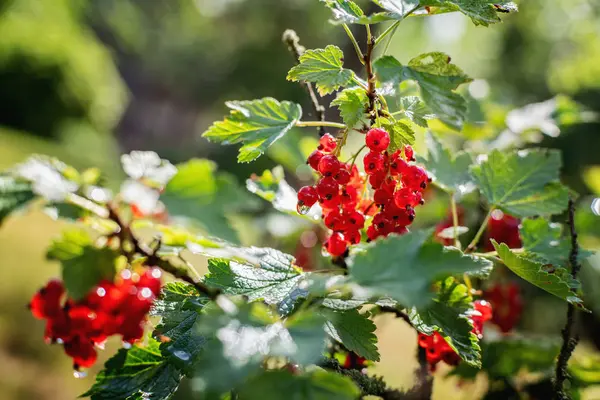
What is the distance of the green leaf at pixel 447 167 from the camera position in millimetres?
773

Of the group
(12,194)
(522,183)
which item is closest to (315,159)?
(522,183)

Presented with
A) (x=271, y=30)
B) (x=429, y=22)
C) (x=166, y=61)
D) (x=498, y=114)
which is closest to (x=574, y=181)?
(x=498, y=114)

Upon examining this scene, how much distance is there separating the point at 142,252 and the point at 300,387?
0.50 m

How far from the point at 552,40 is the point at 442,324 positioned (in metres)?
9.15

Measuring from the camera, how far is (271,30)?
43.3ft

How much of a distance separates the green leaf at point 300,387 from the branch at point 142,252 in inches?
10.0

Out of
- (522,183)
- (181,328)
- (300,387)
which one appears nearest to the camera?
(300,387)

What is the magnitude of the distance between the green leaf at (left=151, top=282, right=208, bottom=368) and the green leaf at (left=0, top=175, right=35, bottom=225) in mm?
489

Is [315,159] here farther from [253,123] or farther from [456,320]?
[456,320]

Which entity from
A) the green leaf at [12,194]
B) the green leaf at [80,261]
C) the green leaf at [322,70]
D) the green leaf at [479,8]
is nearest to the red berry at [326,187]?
the green leaf at [322,70]

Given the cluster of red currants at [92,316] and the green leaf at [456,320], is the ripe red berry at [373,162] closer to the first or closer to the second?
the green leaf at [456,320]

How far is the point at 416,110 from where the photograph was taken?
1.82 feet

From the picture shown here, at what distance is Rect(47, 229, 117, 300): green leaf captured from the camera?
0.80 metres

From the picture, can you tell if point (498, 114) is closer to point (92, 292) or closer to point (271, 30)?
point (92, 292)
